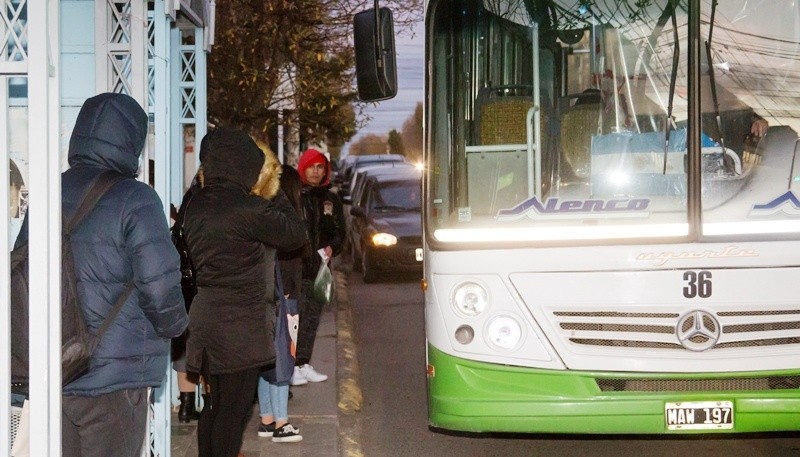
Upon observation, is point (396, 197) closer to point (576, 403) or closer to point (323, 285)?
point (323, 285)

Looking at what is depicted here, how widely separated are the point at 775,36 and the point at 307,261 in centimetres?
384

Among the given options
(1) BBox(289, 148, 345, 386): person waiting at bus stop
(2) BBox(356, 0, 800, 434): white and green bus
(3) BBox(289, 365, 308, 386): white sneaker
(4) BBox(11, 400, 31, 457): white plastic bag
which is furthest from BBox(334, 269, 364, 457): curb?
(4) BBox(11, 400, 31, 457): white plastic bag

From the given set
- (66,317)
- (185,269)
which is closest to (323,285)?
(185,269)

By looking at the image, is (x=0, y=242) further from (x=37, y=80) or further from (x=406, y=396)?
(x=406, y=396)

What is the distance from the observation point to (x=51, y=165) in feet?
12.5

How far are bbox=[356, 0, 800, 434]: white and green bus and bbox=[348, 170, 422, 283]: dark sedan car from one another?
9.53 metres

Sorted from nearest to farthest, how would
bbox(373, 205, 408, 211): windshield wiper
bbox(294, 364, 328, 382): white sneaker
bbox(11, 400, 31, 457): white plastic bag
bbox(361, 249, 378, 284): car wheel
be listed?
bbox(11, 400, 31, 457): white plastic bag
bbox(294, 364, 328, 382): white sneaker
bbox(361, 249, 378, 284): car wheel
bbox(373, 205, 408, 211): windshield wiper

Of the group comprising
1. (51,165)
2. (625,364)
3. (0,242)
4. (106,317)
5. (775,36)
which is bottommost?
(625,364)

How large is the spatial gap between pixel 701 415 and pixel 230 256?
8.23 feet

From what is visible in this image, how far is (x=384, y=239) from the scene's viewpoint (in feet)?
54.3

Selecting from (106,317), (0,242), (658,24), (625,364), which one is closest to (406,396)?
(625,364)

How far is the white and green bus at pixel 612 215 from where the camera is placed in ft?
19.3

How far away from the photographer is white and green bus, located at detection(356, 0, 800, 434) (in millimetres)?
5895

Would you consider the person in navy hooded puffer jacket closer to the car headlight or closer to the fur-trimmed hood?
the fur-trimmed hood
